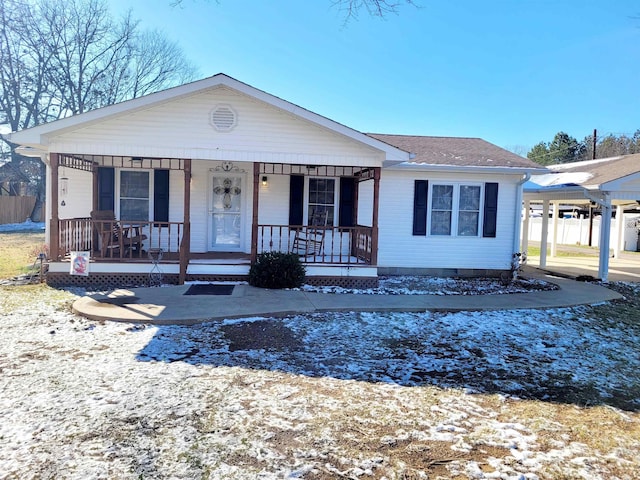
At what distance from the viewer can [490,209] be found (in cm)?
1123

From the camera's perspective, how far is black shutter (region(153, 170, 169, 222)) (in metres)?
10.5

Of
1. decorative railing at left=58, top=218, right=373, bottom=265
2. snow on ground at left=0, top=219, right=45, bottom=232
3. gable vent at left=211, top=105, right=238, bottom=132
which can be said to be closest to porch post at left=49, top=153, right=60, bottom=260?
decorative railing at left=58, top=218, right=373, bottom=265

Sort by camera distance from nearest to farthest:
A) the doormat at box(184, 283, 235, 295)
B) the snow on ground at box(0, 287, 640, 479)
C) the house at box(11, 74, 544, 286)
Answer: the snow on ground at box(0, 287, 640, 479) → the doormat at box(184, 283, 235, 295) → the house at box(11, 74, 544, 286)

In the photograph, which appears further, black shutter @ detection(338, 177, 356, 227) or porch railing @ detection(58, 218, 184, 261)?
black shutter @ detection(338, 177, 356, 227)

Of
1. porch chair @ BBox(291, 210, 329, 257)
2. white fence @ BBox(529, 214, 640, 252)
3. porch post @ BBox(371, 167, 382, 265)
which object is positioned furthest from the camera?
white fence @ BBox(529, 214, 640, 252)

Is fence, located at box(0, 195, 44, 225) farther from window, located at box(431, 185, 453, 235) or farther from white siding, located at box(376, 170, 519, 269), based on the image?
window, located at box(431, 185, 453, 235)

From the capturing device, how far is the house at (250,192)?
8.84 m

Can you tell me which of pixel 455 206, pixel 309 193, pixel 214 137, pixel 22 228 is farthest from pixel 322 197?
pixel 22 228

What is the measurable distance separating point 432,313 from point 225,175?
235 inches

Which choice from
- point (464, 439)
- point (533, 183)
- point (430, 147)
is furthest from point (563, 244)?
point (464, 439)

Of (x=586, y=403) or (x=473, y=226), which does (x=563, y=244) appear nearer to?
(x=473, y=226)

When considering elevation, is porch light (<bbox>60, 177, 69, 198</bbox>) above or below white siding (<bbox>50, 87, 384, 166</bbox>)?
below

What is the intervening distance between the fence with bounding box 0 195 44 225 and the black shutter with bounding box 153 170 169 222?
76.1 feet

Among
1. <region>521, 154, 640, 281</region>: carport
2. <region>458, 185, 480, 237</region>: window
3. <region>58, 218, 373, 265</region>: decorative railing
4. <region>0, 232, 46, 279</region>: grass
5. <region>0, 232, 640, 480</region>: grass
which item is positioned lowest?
<region>0, 232, 640, 480</region>: grass
